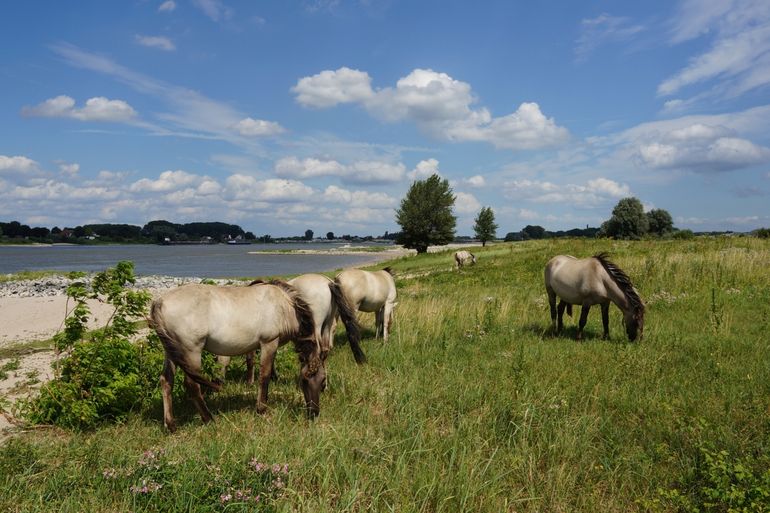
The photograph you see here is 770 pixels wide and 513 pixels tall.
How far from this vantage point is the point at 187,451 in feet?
14.9

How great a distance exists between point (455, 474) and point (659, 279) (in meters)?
15.3

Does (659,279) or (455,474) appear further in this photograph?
(659,279)

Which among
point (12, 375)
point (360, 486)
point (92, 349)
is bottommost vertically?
point (12, 375)

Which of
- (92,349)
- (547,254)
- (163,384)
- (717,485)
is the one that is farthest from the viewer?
(547,254)

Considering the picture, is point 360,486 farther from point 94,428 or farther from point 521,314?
point 521,314

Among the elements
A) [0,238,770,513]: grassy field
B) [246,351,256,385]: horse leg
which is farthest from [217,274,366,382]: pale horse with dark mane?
[246,351,256,385]: horse leg

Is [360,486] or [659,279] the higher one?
[659,279]

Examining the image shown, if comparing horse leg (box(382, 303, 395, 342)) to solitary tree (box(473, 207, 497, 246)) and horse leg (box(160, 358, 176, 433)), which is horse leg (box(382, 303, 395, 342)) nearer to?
horse leg (box(160, 358, 176, 433))

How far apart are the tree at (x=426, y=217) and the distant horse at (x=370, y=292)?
5038 centimetres

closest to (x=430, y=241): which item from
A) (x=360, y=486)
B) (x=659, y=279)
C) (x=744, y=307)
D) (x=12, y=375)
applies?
(x=659, y=279)

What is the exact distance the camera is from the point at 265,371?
6316 mm

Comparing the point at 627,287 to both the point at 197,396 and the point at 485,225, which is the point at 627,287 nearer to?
the point at 197,396

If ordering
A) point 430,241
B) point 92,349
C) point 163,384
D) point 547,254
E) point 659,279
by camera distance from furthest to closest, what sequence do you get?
1. point 430,241
2. point 547,254
3. point 659,279
4. point 92,349
5. point 163,384

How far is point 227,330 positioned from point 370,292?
4894 mm
